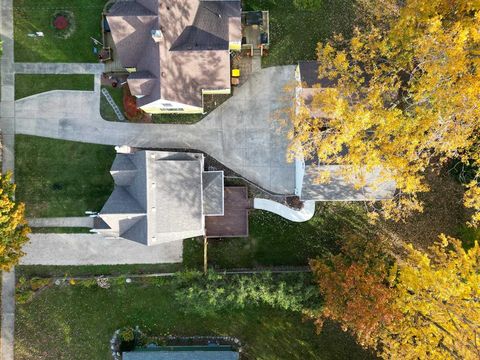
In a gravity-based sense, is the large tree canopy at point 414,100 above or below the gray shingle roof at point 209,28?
below

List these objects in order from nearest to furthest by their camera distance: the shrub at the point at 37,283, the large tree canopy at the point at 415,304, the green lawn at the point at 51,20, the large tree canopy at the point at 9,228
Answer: the large tree canopy at the point at 415,304, the large tree canopy at the point at 9,228, the shrub at the point at 37,283, the green lawn at the point at 51,20

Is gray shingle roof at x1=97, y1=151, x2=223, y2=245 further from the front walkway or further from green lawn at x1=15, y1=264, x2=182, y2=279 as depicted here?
the front walkway

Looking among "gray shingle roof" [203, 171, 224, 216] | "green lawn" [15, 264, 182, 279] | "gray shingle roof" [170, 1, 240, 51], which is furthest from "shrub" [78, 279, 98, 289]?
"gray shingle roof" [170, 1, 240, 51]

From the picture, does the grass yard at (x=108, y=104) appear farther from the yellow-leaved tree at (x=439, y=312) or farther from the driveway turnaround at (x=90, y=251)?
the yellow-leaved tree at (x=439, y=312)

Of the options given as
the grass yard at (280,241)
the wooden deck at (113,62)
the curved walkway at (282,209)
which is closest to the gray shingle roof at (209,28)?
the wooden deck at (113,62)

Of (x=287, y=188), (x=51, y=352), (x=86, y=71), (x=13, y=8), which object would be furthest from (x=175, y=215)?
(x=13, y=8)

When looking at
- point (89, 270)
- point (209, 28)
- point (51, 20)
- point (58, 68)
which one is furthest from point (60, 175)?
point (209, 28)

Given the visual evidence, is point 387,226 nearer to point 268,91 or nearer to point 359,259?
point 359,259
